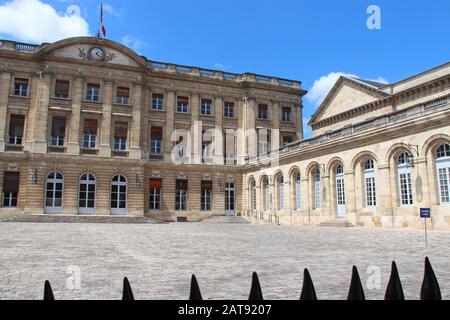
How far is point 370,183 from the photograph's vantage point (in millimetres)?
19953

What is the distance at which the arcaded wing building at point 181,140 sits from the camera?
22156mm

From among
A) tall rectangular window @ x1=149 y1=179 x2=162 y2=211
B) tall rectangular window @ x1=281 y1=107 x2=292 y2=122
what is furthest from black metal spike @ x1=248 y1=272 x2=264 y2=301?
tall rectangular window @ x1=281 y1=107 x2=292 y2=122

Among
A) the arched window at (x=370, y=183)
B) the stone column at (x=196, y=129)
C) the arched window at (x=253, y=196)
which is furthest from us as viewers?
the stone column at (x=196, y=129)

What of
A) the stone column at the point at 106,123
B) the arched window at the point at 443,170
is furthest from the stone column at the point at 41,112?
the arched window at the point at 443,170

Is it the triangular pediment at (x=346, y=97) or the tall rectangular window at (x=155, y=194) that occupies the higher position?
the triangular pediment at (x=346, y=97)

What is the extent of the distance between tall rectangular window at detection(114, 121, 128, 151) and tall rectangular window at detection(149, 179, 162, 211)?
341 centimetres

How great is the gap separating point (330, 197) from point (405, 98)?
28.6 ft

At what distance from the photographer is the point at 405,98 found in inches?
994

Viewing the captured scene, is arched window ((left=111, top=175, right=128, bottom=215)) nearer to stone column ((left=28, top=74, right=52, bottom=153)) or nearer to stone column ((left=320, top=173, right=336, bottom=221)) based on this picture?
stone column ((left=28, top=74, right=52, bottom=153))

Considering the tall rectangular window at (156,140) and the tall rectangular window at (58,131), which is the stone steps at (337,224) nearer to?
the tall rectangular window at (156,140)

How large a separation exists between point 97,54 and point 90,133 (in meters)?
5.87

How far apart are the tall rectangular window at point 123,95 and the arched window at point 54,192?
7.00 meters

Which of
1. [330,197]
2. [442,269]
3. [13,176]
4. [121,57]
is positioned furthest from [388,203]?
[13,176]

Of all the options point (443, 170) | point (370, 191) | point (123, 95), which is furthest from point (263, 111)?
point (443, 170)
